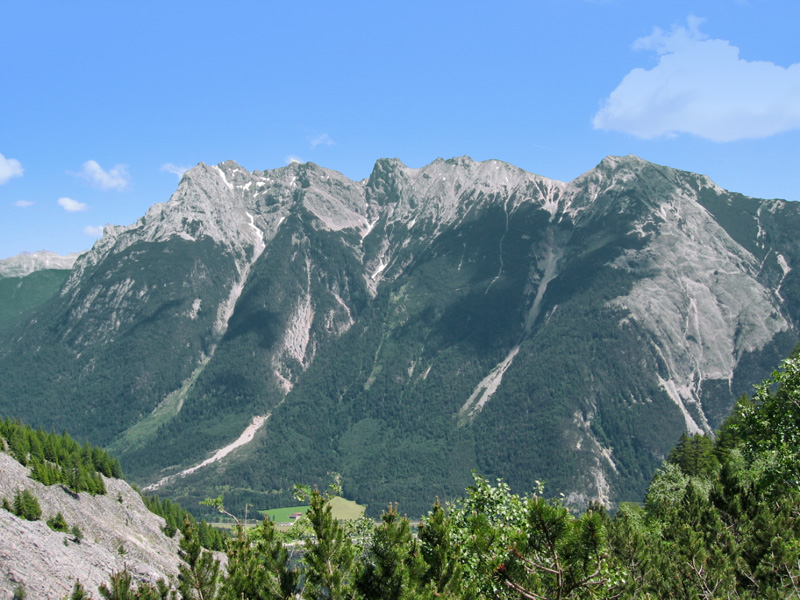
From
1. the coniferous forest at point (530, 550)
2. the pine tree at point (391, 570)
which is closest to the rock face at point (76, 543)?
the coniferous forest at point (530, 550)

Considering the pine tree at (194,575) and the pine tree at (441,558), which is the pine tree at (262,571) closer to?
the pine tree at (194,575)

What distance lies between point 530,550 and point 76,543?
2443 inches

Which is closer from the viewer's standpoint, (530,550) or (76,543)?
(530,550)

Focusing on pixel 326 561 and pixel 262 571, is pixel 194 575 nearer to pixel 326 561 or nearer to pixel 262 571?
pixel 262 571

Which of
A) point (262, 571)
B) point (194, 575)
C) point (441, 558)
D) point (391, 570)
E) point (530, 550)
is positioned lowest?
point (194, 575)

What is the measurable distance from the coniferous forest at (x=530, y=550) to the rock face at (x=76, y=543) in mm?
13659

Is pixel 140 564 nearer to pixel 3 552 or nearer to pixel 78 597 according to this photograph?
pixel 3 552

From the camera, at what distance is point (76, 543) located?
66250 millimetres

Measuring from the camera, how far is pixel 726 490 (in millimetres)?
45500

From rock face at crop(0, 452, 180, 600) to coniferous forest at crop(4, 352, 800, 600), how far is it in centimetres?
1366

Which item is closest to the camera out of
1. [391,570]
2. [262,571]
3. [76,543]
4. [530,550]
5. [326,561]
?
[530,550]

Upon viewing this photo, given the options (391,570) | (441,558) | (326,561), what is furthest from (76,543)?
(441,558)

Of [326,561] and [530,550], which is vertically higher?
[530,550]

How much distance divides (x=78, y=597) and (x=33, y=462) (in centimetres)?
6162
